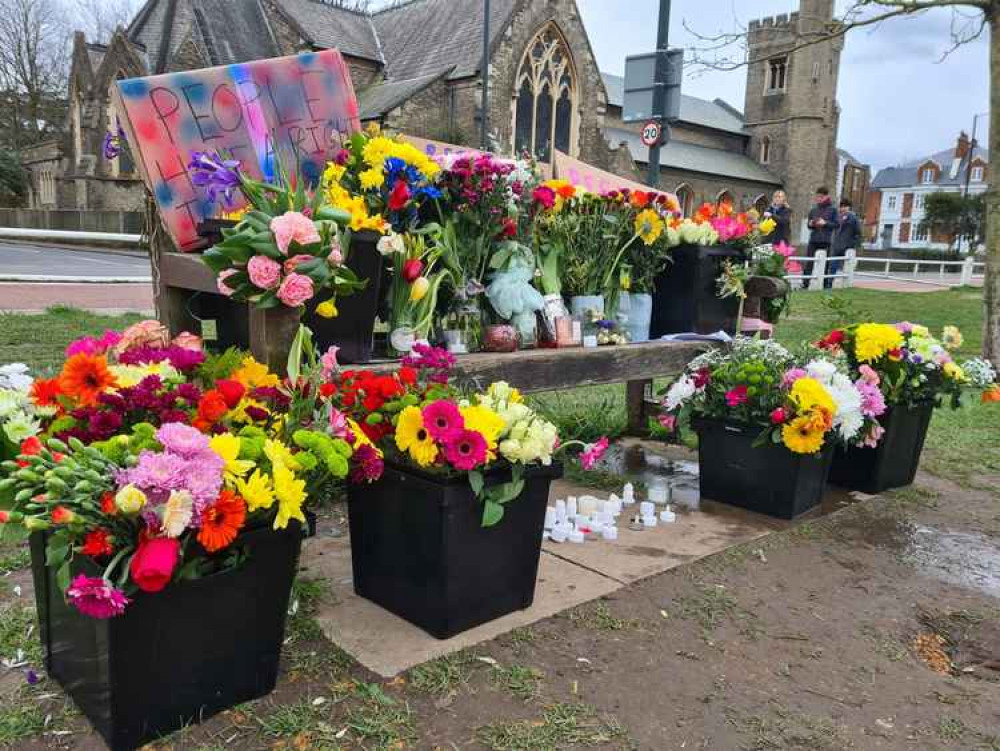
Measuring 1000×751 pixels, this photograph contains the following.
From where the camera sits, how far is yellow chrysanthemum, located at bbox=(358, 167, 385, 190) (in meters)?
2.93

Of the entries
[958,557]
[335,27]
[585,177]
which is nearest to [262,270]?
[585,177]

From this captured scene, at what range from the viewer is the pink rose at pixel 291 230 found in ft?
7.45

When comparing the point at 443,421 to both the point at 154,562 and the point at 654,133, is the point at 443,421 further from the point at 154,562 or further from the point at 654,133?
the point at 654,133

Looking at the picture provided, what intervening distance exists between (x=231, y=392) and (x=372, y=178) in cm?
117

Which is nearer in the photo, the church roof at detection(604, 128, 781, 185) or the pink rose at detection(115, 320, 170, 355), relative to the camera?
the pink rose at detection(115, 320, 170, 355)

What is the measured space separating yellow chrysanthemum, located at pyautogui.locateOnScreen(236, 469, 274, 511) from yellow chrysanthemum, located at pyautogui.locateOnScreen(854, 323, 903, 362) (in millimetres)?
3345

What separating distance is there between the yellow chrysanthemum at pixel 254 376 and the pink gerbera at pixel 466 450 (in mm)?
578

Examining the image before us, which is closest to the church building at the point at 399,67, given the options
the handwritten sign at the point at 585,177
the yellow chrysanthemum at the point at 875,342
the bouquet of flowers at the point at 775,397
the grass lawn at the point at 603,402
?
the grass lawn at the point at 603,402

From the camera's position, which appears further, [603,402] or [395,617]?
[603,402]

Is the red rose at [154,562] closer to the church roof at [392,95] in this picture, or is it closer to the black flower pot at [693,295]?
Result: the black flower pot at [693,295]

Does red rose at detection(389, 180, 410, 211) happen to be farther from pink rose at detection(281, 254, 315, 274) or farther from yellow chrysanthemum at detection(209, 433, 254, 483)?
yellow chrysanthemum at detection(209, 433, 254, 483)

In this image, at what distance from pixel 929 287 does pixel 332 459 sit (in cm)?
2362

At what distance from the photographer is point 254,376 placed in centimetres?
238

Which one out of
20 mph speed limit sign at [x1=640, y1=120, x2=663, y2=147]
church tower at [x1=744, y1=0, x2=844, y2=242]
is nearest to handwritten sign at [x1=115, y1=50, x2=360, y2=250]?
20 mph speed limit sign at [x1=640, y1=120, x2=663, y2=147]
